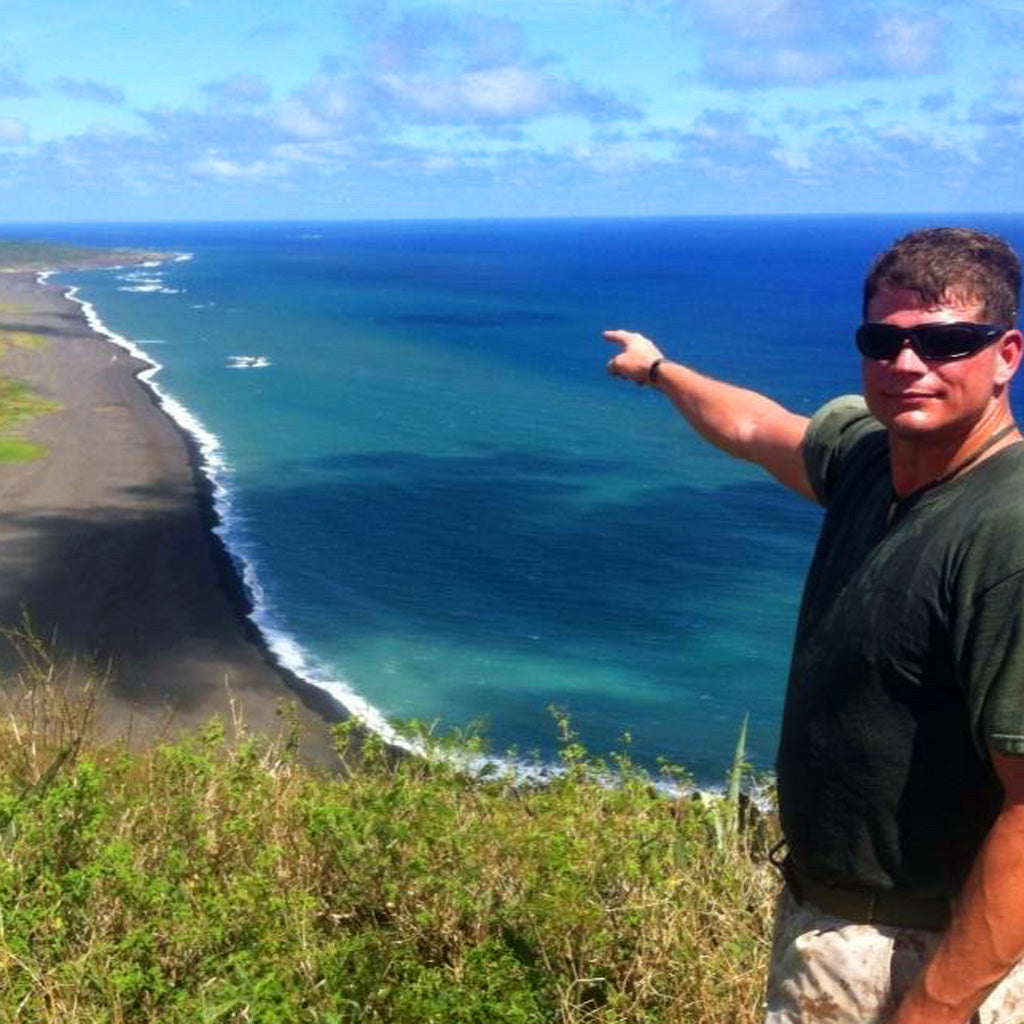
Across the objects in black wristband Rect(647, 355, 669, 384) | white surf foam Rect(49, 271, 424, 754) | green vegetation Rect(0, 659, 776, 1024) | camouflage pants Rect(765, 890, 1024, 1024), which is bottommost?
white surf foam Rect(49, 271, 424, 754)

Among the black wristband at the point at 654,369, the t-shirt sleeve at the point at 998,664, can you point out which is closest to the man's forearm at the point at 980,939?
the t-shirt sleeve at the point at 998,664

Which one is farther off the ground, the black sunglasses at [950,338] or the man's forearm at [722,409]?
the black sunglasses at [950,338]

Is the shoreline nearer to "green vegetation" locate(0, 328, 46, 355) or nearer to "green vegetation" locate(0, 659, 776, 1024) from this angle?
"green vegetation" locate(0, 328, 46, 355)

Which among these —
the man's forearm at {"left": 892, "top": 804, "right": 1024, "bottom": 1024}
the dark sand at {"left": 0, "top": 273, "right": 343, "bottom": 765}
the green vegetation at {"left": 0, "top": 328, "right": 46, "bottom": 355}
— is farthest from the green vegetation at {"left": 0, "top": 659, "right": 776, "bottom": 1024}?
the green vegetation at {"left": 0, "top": 328, "right": 46, "bottom": 355}

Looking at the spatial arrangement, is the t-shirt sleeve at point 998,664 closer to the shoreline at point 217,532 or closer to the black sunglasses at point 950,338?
the black sunglasses at point 950,338

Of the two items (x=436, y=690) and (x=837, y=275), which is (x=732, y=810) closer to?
(x=436, y=690)
